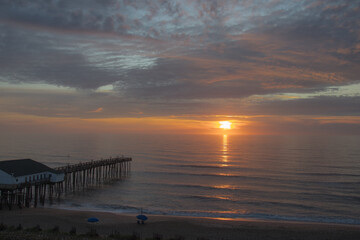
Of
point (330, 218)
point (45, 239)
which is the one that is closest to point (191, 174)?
point (330, 218)

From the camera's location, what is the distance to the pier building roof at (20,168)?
28.9 metres

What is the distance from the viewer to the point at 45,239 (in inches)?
699

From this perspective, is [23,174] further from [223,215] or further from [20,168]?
[223,215]

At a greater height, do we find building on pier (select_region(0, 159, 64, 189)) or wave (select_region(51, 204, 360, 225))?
building on pier (select_region(0, 159, 64, 189))

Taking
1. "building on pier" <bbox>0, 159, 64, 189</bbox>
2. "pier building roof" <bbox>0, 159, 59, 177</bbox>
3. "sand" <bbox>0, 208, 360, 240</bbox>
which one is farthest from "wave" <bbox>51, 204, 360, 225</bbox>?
"pier building roof" <bbox>0, 159, 59, 177</bbox>

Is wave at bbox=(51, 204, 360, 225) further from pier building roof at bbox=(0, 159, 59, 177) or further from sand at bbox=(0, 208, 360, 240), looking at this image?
pier building roof at bbox=(0, 159, 59, 177)

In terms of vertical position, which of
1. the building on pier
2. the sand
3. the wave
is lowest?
the wave

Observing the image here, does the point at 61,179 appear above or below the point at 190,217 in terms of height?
above

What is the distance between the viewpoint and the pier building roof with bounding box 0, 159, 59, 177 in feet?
94.9

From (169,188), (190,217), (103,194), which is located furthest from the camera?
(169,188)

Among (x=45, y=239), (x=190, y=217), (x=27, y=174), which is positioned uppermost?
(x=27, y=174)

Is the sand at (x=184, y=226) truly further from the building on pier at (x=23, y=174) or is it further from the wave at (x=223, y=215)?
the building on pier at (x=23, y=174)

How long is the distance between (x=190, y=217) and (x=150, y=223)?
192 inches

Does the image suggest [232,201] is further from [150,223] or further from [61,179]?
[61,179]
